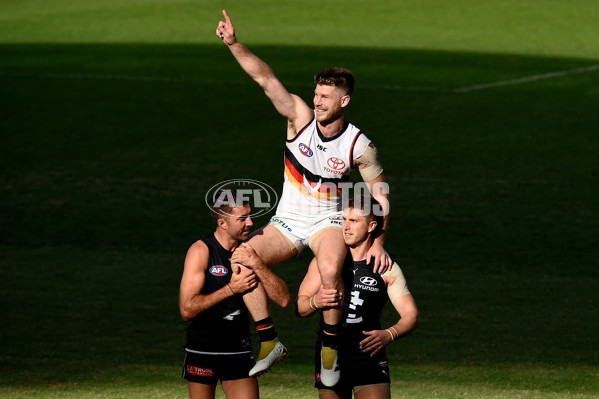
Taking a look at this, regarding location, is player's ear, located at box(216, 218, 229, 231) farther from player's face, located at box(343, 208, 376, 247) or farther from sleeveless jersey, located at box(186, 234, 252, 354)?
player's face, located at box(343, 208, 376, 247)

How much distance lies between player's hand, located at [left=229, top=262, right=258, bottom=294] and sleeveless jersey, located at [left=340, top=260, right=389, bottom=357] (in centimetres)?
76

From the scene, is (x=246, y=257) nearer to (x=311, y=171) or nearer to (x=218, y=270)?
(x=218, y=270)

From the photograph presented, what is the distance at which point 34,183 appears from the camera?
25.5 metres

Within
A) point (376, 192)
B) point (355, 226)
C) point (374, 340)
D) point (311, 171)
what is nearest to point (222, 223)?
point (311, 171)

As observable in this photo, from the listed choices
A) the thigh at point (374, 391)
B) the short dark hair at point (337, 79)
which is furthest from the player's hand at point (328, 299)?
the short dark hair at point (337, 79)

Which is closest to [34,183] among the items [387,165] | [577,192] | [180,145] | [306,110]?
[180,145]

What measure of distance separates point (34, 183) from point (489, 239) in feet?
35.5

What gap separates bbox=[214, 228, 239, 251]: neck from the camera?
8.77 m

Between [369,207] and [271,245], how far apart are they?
0.93m

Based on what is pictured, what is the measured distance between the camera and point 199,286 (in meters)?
8.72

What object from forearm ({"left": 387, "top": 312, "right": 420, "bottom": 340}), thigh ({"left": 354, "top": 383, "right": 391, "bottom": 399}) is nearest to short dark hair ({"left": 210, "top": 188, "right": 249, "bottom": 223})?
forearm ({"left": 387, "top": 312, "right": 420, "bottom": 340})

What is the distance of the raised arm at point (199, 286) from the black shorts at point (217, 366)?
0.42 meters

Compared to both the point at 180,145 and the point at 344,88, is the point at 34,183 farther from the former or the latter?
the point at 344,88

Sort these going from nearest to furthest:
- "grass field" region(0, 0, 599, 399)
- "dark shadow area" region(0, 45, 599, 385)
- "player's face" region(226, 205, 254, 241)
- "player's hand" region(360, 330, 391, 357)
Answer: "player's hand" region(360, 330, 391, 357) < "player's face" region(226, 205, 254, 241) < "grass field" region(0, 0, 599, 399) < "dark shadow area" region(0, 45, 599, 385)
